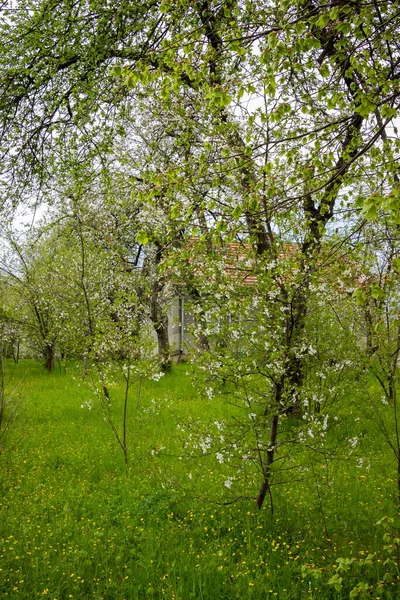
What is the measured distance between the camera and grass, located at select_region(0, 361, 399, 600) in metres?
4.09

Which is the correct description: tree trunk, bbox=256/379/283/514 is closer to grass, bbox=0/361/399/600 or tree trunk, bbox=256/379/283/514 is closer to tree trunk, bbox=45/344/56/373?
grass, bbox=0/361/399/600

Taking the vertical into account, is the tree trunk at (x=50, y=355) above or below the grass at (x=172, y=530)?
above

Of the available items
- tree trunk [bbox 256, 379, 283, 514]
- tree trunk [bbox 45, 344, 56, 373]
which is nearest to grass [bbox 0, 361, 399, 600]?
tree trunk [bbox 256, 379, 283, 514]

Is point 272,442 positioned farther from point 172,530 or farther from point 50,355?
point 50,355

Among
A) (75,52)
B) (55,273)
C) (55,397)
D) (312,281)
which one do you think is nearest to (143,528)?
(312,281)

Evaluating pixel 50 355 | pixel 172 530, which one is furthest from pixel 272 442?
pixel 50 355

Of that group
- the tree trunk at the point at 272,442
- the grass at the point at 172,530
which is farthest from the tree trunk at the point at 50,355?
the tree trunk at the point at 272,442

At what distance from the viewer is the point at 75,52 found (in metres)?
6.82

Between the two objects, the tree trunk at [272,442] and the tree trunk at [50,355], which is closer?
the tree trunk at [272,442]

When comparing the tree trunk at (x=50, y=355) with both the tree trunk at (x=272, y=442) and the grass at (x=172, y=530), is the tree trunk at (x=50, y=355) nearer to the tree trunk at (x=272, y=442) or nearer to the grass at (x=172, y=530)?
the grass at (x=172, y=530)

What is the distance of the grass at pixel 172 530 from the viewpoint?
13.4 feet

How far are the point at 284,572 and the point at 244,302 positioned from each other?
8.17ft

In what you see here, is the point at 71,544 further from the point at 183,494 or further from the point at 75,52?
the point at 75,52

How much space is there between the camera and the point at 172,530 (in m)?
5.17
